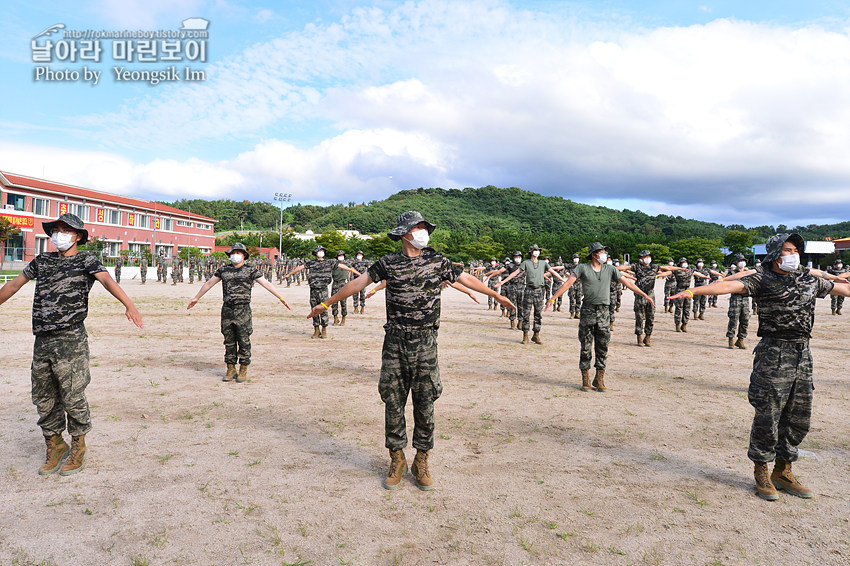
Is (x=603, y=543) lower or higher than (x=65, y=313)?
lower

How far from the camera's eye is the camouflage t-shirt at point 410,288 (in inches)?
181

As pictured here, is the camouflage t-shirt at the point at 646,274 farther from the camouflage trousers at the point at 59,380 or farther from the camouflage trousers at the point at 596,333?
the camouflage trousers at the point at 59,380

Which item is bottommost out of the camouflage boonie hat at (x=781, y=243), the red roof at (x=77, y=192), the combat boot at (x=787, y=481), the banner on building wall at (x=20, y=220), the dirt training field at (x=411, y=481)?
the dirt training field at (x=411, y=481)

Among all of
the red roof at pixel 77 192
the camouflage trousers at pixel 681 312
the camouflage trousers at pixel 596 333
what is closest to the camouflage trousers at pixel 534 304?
the camouflage trousers at pixel 596 333

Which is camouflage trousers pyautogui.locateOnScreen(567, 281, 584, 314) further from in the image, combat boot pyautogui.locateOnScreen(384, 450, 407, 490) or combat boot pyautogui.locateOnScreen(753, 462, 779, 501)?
combat boot pyautogui.locateOnScreen(384, 450, 407, 490)

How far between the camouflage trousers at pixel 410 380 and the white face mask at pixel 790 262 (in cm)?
323

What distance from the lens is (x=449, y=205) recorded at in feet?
610

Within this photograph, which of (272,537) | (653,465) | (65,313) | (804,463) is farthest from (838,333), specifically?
(65,313)

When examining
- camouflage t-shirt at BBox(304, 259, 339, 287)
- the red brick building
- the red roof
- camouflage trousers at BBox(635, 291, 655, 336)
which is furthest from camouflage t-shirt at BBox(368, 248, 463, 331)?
the red roof

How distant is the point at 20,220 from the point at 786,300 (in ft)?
204

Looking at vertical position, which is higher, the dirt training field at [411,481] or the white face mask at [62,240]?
the white face mask at [62,240]

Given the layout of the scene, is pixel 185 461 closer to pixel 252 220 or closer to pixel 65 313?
pixel 65 313

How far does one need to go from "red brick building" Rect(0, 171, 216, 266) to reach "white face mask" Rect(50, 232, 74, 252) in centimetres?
4071

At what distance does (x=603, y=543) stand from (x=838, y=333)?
53.5ft
